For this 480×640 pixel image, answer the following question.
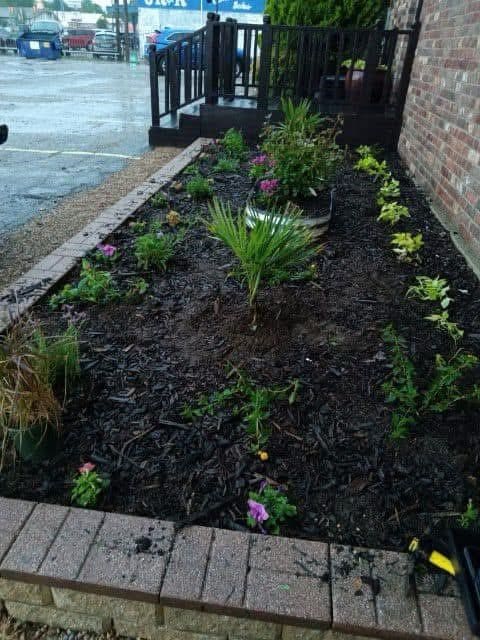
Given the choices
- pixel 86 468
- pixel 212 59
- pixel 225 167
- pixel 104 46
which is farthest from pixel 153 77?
pixel 104 46

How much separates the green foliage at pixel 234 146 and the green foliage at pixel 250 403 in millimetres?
4533

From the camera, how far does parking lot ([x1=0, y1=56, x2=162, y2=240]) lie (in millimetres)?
5355

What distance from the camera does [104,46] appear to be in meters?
29.0

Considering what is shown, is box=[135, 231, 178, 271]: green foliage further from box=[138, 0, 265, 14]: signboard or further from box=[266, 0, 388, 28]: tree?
box=[138, 0, 265, 14]: signboard

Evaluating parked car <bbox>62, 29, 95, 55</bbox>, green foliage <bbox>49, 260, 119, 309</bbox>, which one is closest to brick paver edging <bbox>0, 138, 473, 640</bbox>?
green foliage <bbox>49, 260, 119, 309</bbox>

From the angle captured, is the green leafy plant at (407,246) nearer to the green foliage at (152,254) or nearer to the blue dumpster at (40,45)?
the green foliage at (152,254)

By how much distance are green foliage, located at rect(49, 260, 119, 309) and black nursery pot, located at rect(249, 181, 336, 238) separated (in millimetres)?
1357

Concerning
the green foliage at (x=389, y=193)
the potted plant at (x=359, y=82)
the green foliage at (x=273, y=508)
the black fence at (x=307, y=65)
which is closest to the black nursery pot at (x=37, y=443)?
the green foliage at (x=273, y=508)

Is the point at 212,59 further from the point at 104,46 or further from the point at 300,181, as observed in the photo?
the point at 104,46

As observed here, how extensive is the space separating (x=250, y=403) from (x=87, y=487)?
26.9 inches

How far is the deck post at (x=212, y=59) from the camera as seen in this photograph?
686 cm

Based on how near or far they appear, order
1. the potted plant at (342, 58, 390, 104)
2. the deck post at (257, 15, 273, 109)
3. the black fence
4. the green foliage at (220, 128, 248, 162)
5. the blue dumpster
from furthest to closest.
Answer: the blue dumpster → the potted plant at (342, 58, 390, 104) → the deck post at (257, 15, 273, 109) → the black fence → the green foliage at (220, 128, 248, 162)

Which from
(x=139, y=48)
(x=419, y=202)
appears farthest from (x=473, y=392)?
(x=139, y=48)

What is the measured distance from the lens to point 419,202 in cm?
452
